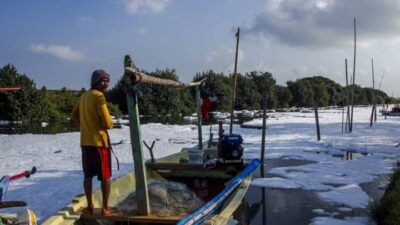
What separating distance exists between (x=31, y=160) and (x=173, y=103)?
41.6 metres

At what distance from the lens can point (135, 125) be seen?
4.74 m


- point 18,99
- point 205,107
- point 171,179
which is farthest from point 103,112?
point 18,99

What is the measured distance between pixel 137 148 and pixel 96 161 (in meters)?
0.48

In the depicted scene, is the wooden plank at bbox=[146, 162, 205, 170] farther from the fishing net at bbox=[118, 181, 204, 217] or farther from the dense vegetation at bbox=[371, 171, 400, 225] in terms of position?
the dense vegetation at bbox=[371, 171, 400, 225]

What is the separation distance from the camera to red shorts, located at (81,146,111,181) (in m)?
4.79

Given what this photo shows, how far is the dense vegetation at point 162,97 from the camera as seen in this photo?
3981cm

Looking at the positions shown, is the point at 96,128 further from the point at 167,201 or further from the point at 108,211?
the point at 167,201

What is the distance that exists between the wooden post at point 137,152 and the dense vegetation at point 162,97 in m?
0.16

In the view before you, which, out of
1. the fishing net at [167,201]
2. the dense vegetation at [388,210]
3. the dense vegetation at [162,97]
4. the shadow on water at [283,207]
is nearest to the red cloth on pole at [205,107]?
the dense vegetation at [162,97]

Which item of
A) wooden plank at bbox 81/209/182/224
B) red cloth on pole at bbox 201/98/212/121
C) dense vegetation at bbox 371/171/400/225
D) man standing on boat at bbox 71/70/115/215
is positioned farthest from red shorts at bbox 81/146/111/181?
red cloth on pole at bbox 201/98/212/121

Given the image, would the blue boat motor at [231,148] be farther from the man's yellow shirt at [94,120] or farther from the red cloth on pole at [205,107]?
the man's yellow shirt at [94,120]

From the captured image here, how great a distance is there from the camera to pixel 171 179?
8148 millimetres

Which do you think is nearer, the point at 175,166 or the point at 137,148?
the point at 137,148

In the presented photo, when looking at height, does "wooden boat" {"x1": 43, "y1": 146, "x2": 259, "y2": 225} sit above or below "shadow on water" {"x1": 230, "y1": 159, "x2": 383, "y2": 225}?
above
